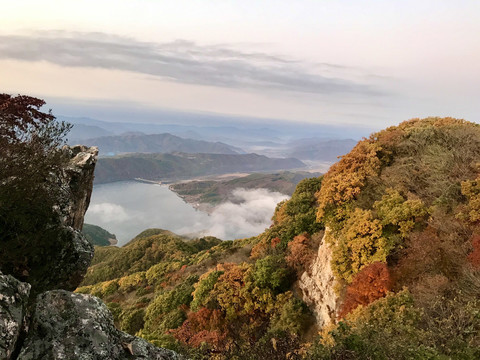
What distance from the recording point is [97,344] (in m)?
6.34

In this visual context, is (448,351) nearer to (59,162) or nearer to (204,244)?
(59,162)

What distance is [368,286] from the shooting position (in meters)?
17.7

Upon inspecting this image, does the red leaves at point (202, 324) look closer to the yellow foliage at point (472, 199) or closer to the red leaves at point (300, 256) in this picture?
the red leaves at point (300, 256)

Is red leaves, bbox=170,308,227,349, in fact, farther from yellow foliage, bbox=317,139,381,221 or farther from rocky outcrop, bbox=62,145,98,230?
rocky outcrop, bbox=62,145,98,230

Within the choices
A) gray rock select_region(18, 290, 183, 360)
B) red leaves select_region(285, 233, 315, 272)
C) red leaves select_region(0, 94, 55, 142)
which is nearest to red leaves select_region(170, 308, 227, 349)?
red leaves select_region(285, 233, 315, 272)

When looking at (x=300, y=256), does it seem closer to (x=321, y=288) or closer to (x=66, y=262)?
(x=321, y=288)

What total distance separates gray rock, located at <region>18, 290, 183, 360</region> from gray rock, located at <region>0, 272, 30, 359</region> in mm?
483

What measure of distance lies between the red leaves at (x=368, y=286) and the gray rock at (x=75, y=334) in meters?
14.8

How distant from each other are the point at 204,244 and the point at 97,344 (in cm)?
9812

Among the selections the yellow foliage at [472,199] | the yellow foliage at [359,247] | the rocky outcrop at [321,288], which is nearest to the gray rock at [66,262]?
the yellow foliage at [359,247]

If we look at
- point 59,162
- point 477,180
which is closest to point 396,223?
point 477,180

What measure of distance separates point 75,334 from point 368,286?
17221 millimetres

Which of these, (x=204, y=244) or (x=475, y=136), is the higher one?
(x=475, y=136)

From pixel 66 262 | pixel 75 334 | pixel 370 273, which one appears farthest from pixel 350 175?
pixel 75 334
